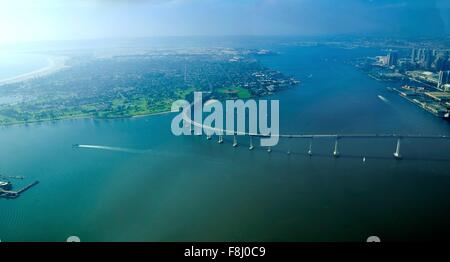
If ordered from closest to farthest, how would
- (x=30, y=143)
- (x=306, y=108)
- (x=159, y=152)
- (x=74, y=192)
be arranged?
1. (x=74, y=192)
2. (x=159, y=152)
3. (x=30, y=143)
4. (x=306, y=108)

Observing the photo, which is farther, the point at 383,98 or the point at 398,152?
the point at 383,98

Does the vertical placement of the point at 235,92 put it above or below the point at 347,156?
above

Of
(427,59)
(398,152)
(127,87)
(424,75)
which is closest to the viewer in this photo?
(398,152)

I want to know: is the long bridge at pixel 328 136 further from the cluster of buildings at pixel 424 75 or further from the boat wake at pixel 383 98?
the boat wake at pixel 383 98

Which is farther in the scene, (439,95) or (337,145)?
(439,95)

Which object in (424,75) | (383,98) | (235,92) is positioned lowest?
(383,98)


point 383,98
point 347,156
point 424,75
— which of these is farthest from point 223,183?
point 424,75

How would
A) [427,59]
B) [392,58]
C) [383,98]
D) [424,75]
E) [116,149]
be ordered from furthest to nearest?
[392,58], [427,59], [424,75], [383,98], [116,149]

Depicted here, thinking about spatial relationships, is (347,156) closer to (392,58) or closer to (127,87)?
(127,87)
